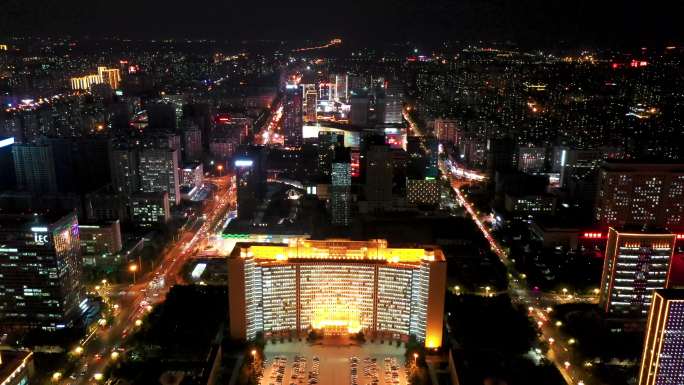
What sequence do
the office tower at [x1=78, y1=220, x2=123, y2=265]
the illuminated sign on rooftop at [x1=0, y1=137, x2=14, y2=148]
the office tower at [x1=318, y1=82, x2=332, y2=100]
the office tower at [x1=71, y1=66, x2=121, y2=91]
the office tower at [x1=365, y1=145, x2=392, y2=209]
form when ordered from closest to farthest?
1. the office tower at [x1=78, y1=220, x2=123, y2=265]
2. the office tower at [x1=365, y1=145, x2=392, y2=209]
3. the illuminated sign on rooftop at [x1=0, y1=137, x2=14, y2=148]
4. the office tower at [x1=71, y1=66, x2=121, y2=91]
5. the office tower at [x1=318, y1=82, x2=332, y2=100]

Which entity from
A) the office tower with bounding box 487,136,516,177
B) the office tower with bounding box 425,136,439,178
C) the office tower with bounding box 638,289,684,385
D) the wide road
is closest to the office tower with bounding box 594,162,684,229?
the wide road

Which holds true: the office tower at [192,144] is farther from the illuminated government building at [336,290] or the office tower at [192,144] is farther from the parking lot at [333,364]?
the parking lot at [333,364]

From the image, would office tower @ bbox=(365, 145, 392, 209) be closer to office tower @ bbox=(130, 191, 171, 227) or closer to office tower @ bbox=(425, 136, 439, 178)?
office tower @ bbox=(425, 136, 439, 178)

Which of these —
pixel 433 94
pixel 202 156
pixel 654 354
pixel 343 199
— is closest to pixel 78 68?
pixel 202 156

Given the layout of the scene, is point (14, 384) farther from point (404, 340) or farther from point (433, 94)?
point (433, 94)

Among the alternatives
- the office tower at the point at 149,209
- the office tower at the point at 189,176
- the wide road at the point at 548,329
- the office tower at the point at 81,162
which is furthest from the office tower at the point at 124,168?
the wide road at the point at 548,329

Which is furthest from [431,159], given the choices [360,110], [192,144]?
[192,144]
